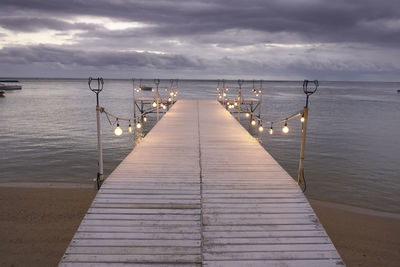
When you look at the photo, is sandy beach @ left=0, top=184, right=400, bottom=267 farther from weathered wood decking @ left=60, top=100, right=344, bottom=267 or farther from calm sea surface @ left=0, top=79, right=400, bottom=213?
weathered wood decking @ left=60, top=100, right=344, bottom=267

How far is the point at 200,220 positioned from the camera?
683cm

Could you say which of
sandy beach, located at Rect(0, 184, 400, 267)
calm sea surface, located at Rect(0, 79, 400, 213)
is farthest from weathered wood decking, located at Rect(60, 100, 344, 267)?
calm sea surface, located at Rect(0, 79, 400, 213)

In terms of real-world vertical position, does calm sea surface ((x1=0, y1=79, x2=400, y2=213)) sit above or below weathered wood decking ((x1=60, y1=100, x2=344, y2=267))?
below

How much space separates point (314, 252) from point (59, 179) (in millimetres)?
15106

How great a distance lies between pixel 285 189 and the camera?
27.2ft

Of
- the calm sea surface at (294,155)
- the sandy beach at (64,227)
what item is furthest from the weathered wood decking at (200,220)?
the calm sea surface at (294,155)

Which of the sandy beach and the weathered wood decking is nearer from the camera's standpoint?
the weathered wood decking

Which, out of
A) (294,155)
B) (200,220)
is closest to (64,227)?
(200,220)

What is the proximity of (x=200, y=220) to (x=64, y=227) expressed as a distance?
667cm

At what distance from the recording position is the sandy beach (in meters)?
9.09

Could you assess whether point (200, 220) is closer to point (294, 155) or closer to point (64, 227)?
point (64, 227)

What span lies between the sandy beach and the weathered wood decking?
338cm

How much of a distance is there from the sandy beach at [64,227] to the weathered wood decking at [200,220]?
3378mm

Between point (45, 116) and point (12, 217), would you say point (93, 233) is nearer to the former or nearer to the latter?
point (12, 217)
